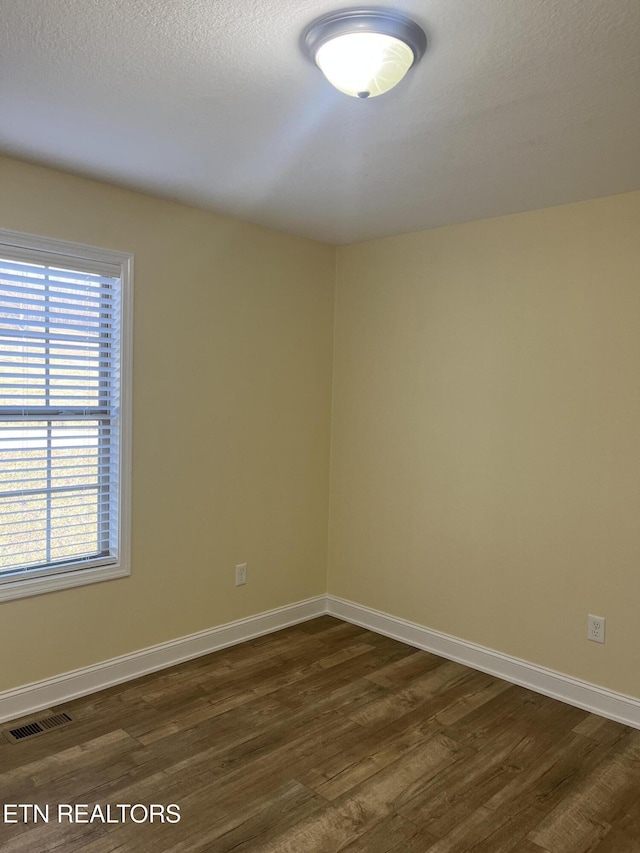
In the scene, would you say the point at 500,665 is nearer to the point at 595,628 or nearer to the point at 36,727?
the point at 595,628

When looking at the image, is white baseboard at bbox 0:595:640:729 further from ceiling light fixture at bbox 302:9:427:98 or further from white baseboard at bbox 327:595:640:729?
ceiling light fixture at bbox 302:9:427:98

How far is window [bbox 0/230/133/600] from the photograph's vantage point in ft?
9.32

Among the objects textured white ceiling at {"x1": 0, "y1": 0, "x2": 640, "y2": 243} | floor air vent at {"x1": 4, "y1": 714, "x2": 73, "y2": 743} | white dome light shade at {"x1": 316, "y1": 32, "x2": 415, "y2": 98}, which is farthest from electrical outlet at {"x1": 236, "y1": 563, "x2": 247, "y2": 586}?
white dome light shade at {"x1": 316, "y1": 32, "x2": 415, "y2": 98}

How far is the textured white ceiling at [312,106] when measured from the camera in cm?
169

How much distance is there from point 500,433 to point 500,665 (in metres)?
1.22

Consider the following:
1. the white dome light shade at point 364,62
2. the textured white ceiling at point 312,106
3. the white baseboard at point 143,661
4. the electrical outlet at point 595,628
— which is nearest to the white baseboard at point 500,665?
the electrical outlet at point 595,628

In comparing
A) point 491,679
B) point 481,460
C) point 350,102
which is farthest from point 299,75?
point 491,679

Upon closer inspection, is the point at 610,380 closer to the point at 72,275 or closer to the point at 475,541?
the point at 475,541

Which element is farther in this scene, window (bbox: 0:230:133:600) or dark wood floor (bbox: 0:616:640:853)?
window (bbox: 0:230:133:600)

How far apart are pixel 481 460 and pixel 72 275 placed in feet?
7.38

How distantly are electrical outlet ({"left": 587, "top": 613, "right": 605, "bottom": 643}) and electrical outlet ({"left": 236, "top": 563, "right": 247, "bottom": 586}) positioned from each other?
1.87m

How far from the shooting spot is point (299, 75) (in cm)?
196

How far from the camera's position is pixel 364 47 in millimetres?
1749

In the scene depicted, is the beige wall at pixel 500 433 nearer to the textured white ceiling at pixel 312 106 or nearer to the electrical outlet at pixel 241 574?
the textured white ceiling at pixel 312 106
